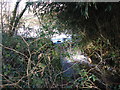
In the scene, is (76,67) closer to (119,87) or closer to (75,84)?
(75,84)

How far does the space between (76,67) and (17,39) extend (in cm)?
153

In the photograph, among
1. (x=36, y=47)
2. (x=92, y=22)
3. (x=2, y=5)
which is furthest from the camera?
(x=2, y=5)

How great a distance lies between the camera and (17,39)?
3.14 meters

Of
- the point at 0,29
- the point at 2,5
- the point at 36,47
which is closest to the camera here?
the point at 36,47

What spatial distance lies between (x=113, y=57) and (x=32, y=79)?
4.97 ft

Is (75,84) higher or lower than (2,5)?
lower

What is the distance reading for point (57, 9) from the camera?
8.15ft

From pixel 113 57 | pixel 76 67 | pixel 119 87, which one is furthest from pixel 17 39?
pixel 119 87

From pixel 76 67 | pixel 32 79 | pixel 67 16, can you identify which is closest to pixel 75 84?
pixel 76 67

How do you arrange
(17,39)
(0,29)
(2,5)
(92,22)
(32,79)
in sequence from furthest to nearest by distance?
1. (2,5)
2. (0,29)
3. (17,39)
4. (92,22)
5. (32,79)

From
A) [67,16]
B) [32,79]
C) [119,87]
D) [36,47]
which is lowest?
[119,87]

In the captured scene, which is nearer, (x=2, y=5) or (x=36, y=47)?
(x=36, y=47)

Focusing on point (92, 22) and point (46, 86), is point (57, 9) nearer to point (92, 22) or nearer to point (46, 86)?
point (92, 22)

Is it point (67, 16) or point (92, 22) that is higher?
point (67, 16)
